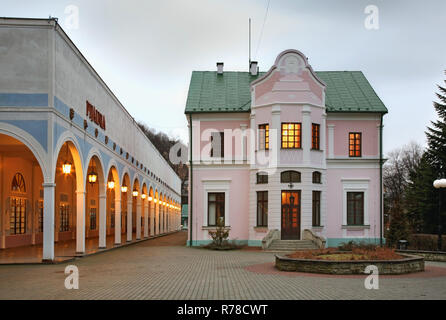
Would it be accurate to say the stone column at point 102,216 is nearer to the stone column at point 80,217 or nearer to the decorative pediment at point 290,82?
the stone column at point 80,217

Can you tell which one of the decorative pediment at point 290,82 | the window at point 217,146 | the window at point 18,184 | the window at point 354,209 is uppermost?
the decorative pediment at point 290,82

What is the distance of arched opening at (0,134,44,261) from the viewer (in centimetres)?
2469

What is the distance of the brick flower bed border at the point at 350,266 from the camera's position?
14891mm

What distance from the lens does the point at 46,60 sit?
58.0 ft

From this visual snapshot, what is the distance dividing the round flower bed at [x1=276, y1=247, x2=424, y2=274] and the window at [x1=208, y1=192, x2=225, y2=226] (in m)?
12.1

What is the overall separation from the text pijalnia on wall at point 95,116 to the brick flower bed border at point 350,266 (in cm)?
1189

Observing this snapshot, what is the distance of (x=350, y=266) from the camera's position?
14.9 metres

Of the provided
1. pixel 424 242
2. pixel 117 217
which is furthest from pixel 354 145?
pixel 117 217

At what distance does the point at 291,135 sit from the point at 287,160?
55.9 inches

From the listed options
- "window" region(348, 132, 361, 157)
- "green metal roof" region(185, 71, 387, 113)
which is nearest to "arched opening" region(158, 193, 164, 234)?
"green metal roof" region(185, 71, 387, 113)

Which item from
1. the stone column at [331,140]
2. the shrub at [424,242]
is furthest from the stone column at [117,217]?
the shrub at [424,242]
